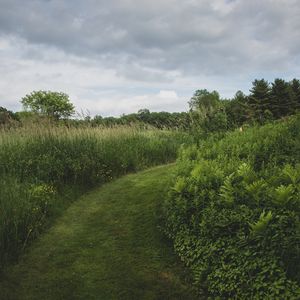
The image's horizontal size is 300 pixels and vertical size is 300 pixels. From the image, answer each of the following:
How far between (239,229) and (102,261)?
6.74ft

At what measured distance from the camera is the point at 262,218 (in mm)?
3441

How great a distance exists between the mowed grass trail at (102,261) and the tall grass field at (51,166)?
37cm

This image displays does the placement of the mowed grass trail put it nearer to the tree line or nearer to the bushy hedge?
the bushy hedge

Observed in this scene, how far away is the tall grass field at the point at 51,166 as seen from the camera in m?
5.39

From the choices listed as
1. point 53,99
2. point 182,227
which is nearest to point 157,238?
point 182,227

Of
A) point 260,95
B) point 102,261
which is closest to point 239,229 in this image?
point 102,261

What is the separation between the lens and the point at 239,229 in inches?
148

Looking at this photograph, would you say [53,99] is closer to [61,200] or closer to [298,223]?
[61,200]

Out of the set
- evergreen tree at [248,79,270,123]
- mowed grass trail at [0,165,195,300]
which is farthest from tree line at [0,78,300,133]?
mowed grass trail at [0,165,195,300]

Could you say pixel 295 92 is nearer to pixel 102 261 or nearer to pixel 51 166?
pixel 51 166

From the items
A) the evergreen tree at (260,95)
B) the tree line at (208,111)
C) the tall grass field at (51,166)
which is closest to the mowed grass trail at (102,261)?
the tall grass field at (51,166)

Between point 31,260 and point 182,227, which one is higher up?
point 182,227

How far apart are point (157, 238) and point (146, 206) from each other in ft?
4.16

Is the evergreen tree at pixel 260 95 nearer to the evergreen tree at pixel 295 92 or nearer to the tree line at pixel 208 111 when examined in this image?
the tree line at pixel 208 111
